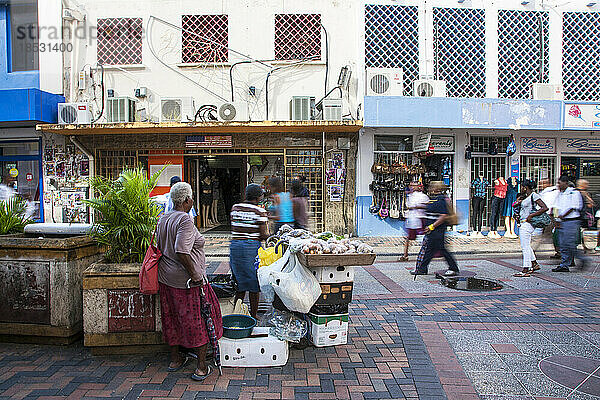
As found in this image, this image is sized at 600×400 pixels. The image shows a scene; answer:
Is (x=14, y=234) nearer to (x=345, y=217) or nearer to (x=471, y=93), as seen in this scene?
(x=345, y=217)

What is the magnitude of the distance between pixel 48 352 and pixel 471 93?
12.6 meters

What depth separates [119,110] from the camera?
12.2 m

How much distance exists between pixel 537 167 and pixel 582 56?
3.67 m

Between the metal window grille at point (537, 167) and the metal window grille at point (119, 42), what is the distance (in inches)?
487

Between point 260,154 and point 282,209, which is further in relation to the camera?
point 260,154

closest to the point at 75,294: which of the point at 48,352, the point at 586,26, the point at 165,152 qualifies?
the point at 48,352

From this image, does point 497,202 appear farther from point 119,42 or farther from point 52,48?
point 52,48

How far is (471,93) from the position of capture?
43.0 feet

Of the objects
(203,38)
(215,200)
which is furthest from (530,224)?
(203,38)

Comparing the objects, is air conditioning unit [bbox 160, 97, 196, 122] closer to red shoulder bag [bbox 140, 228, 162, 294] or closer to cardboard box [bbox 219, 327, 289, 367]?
red shoulder bag [bbox 140, 228, 162, 294]

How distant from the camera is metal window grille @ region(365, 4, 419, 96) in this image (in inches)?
507

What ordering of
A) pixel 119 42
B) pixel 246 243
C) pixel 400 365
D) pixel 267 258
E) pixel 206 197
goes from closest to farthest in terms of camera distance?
pixel 400 365 → pixel 246 243 → pixel 267 258 → pixel 119 42 → pixel 206 197

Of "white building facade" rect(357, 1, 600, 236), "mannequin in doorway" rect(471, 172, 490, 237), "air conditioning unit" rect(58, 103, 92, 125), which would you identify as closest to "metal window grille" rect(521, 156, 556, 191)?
"white building facade" rect(357, 1, 600, 236)

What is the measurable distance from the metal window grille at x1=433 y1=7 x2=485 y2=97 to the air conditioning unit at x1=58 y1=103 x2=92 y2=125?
10248mm
